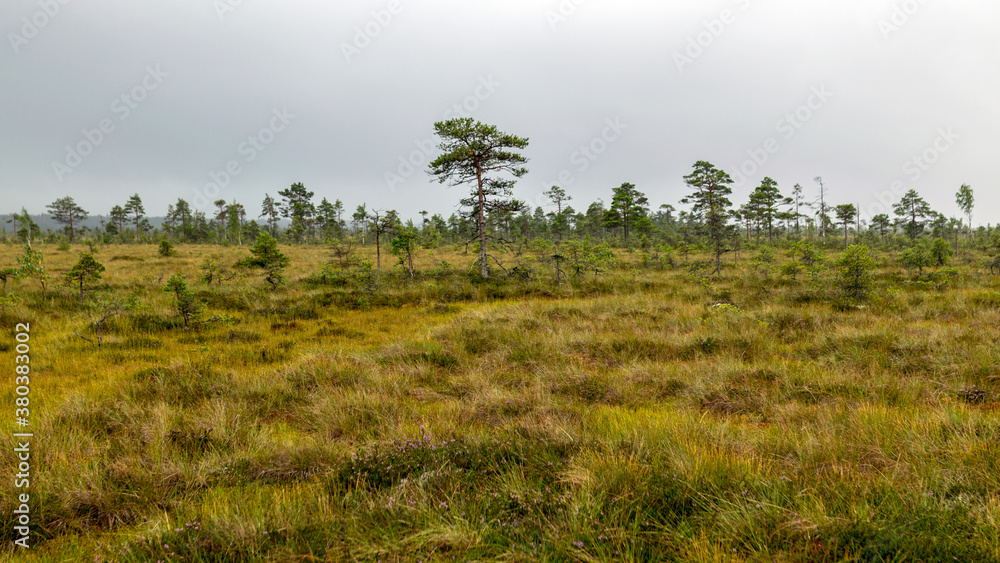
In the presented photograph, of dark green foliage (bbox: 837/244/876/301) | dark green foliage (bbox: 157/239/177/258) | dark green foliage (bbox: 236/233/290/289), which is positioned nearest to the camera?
dark green foliage (bbox: 837/244/876/301)

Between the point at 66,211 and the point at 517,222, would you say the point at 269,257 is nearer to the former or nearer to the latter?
the point at 517,222

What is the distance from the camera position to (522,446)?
307cm

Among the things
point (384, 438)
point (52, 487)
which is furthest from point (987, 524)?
point (52, 487)

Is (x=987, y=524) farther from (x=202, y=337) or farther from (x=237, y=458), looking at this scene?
(x=202, y=337)

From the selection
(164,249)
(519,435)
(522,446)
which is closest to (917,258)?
(519,435)

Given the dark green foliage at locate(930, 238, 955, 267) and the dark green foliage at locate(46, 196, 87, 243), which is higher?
the dark green foliage at locate(46, 196, 87, 243)

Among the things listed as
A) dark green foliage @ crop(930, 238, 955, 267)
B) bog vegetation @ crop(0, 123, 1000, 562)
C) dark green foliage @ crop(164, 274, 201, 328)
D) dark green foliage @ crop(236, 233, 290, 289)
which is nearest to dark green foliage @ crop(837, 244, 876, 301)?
bog vegetation @ crop(0, 123, 1000, 562)

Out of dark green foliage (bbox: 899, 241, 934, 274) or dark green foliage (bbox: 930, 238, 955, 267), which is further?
dark green foliage (bbox: 930, 238, 955, 267)

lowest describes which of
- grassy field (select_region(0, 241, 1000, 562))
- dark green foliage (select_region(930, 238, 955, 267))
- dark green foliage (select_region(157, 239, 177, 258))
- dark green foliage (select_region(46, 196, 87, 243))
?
grassy field (select_region(0, 241, 1000, 562))

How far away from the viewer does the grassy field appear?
6.46 feet

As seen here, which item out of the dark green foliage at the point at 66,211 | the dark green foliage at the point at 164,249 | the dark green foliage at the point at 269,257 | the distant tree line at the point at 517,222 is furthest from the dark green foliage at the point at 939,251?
the dark green foliage at the point at 66,211

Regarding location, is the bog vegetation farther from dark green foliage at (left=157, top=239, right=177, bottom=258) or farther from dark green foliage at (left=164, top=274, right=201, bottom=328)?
dark green foliage at (left=157, top=239, right=177, bottom=258)

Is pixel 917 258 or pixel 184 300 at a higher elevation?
pixel 917 258

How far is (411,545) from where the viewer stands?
196 cm
